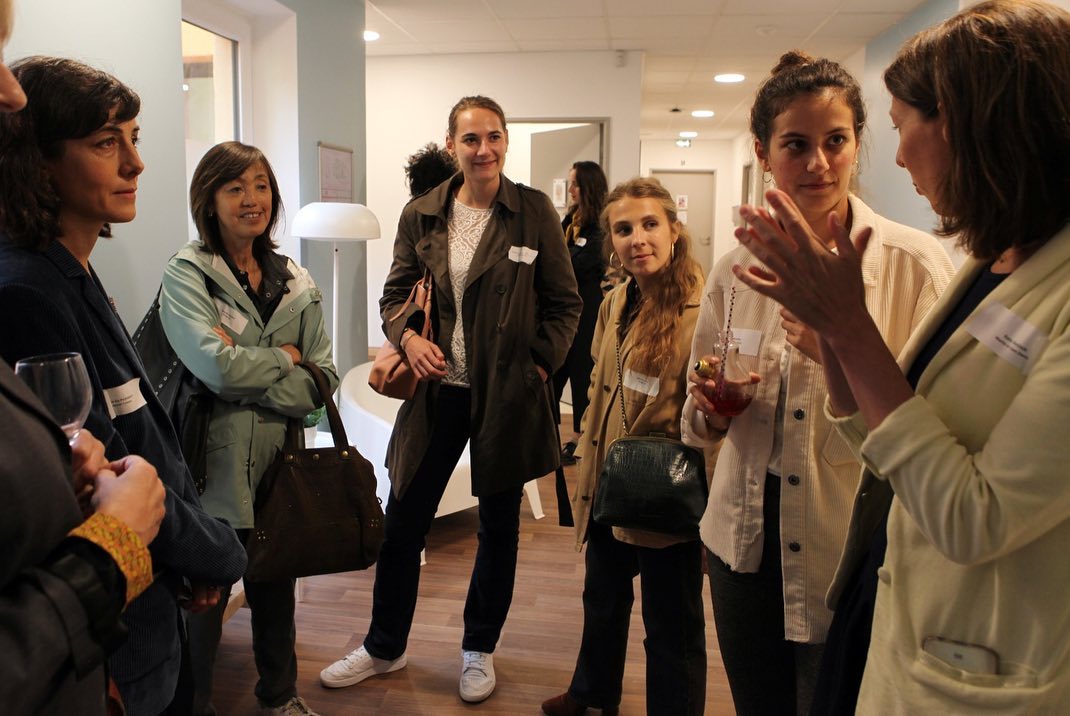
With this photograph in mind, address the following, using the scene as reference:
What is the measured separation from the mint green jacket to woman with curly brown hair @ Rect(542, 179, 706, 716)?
804 millimetres

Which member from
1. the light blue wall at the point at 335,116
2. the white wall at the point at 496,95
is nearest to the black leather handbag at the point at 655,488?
the light blue wall at the point at 335,116

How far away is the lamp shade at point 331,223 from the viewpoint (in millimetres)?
3832

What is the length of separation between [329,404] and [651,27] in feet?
15.7

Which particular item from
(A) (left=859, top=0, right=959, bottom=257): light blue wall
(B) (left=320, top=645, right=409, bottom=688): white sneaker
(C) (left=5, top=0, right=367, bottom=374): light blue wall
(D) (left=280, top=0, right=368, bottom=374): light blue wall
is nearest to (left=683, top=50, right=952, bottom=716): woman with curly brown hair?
(B) (left=320, top=645, right=409, bottom=688): white sneaker

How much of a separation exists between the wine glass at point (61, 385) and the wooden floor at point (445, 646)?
167cm

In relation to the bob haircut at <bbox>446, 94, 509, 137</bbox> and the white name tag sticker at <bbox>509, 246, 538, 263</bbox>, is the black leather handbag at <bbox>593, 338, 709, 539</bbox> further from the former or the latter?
the bob haircut at <bbox>446, 94, 509, 137</bbox>

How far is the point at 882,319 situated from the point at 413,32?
5423 mm

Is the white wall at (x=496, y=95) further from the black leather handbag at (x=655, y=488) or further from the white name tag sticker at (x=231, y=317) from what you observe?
the black leather handbag at (x=655, y=488)

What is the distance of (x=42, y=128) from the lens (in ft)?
4.36

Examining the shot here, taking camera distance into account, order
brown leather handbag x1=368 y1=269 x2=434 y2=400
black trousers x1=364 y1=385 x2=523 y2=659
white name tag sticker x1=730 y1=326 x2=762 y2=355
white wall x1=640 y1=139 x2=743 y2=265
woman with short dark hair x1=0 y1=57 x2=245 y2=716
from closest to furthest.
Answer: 1. woman with short dark hair x1=0 y1=57 x2=245 y2=716
2. white name tag sticker x1=730 y1=326 x2=762 y2=355
3. brown leather handbag x1=368 y1=269 x2=434 y2=400
4. black trousers x1=364 y1=385 x2=523 y2=659
5. white wall x1=640 y1=139 x2=743 y2=265

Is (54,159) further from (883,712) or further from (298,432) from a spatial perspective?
(883,712)

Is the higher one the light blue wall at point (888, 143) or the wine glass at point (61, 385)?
the light blue wall at point (888, 143)

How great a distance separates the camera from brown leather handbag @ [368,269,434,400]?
7.40ft

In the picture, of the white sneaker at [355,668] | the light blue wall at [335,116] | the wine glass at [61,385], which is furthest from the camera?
the light blue wall at [335,116]
